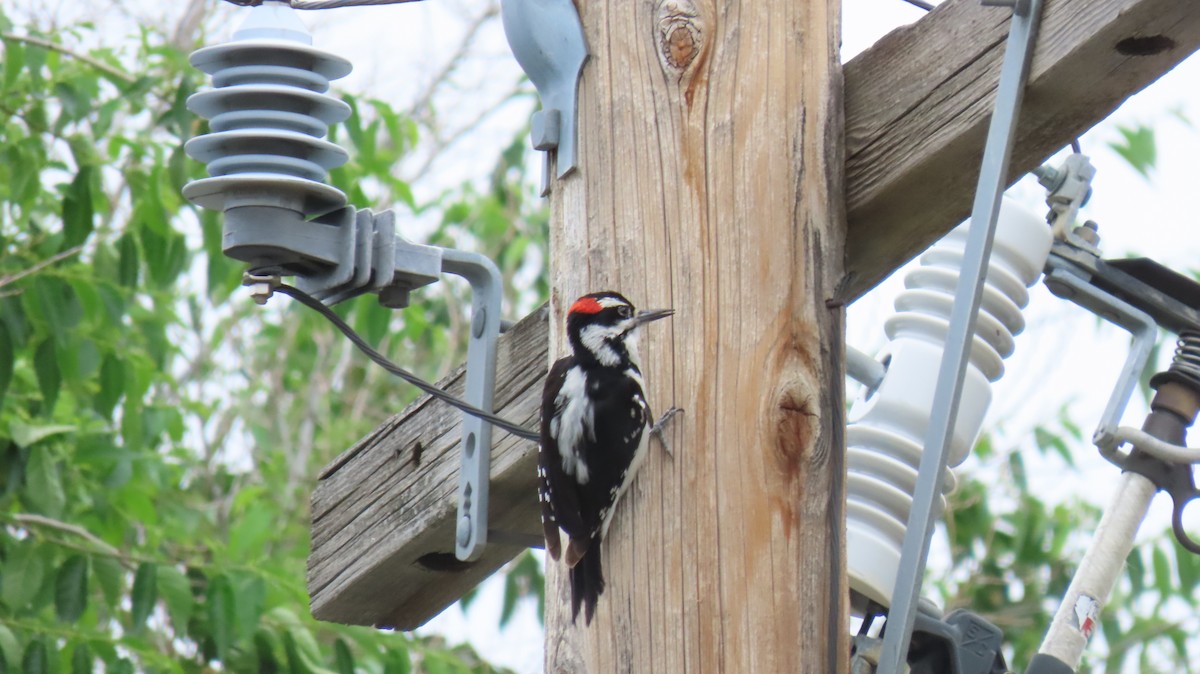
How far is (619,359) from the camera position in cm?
212

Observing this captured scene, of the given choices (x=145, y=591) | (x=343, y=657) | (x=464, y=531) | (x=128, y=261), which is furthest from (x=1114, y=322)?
(x=128, y=261)

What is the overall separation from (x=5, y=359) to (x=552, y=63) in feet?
6.89

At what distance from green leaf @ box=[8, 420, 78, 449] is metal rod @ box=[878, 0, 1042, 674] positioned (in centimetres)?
257

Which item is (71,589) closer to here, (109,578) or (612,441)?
(109,578)

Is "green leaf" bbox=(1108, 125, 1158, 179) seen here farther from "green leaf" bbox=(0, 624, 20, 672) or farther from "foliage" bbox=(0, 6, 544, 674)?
"green leaf" bbox=(0, 624, 20, 672)

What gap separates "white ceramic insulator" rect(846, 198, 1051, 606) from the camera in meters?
2.17

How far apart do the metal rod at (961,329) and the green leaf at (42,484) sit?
2589mm

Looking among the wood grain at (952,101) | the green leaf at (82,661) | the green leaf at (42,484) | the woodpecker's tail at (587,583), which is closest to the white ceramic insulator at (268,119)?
the woodpecker's tail at (587,583)

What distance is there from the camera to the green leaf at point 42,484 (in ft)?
12.5

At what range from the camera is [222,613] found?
3.66 meters

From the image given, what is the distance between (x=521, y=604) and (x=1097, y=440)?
20.3ft

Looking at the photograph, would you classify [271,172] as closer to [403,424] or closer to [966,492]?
[403,424]

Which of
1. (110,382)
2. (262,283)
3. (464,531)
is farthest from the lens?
(110,382)

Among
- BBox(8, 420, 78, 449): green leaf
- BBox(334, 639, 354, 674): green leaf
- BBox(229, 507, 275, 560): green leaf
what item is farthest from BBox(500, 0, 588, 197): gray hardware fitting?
BBox(229, 507, 275, 560): green leaf
